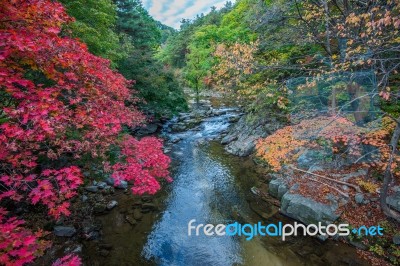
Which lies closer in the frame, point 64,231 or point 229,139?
point 64,231

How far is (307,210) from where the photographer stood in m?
6.89

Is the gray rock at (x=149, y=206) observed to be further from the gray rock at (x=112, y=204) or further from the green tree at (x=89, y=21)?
the green tree at (x=89, y=21)

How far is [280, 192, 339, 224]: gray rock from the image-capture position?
6.62 metres

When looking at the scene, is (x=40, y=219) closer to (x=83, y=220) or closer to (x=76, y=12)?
(x=83, y=220)

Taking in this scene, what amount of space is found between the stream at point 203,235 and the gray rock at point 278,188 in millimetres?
648

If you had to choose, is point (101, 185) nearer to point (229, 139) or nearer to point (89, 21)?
point (89, 21)

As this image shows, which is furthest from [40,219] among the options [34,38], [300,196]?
[300,196]

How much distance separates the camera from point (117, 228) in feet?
23.6

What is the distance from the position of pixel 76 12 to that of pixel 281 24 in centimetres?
869

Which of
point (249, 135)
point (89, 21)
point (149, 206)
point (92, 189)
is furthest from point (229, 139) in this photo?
point (89, 21)

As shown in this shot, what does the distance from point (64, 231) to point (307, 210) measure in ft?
25.2

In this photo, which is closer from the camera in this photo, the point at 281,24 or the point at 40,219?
the point at 40,219

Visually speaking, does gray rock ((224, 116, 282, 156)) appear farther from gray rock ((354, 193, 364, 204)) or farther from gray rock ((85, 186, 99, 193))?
gray rock ((85, 186, 99, 193))

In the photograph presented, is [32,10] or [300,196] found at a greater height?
[32,10]
